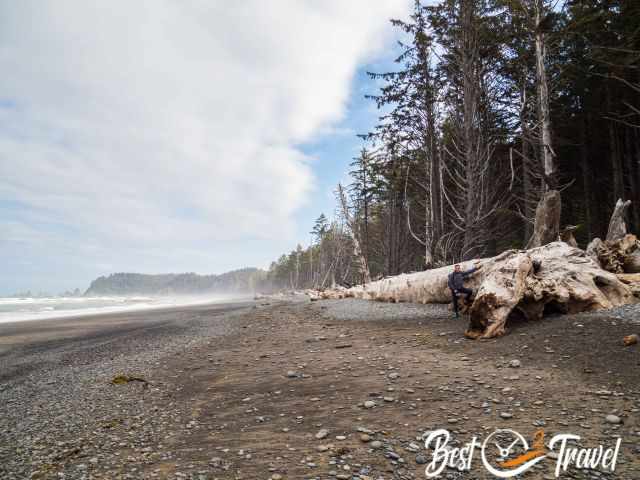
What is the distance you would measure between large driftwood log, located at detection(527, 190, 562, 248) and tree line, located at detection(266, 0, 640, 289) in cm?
4

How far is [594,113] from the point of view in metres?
19.7

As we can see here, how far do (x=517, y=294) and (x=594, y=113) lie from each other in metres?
20.5

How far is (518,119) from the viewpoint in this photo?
16.1 m

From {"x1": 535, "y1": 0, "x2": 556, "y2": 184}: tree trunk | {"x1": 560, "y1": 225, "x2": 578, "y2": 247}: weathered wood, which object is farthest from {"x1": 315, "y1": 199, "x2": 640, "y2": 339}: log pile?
{"x1": 535, "y1": 0, "x2": 556, "y2": 184}: tree trunk

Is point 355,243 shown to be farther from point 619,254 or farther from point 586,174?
point 619,254

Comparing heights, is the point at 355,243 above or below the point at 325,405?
above

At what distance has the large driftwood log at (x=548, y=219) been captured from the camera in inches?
364

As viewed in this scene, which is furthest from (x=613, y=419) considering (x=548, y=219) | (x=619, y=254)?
(x=548, y=219)

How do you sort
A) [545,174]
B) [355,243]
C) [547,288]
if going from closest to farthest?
[547,288] → [545,174] → [355,243]

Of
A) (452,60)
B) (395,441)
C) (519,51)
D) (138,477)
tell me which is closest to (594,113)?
(519,51)

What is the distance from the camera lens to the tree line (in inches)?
486

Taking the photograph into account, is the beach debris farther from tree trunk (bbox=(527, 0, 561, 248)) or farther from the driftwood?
tree trunk (bbox=(527, 0, 561, 248))

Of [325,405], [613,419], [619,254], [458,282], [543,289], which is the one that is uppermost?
[619,254]

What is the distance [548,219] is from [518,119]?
9.20 m
